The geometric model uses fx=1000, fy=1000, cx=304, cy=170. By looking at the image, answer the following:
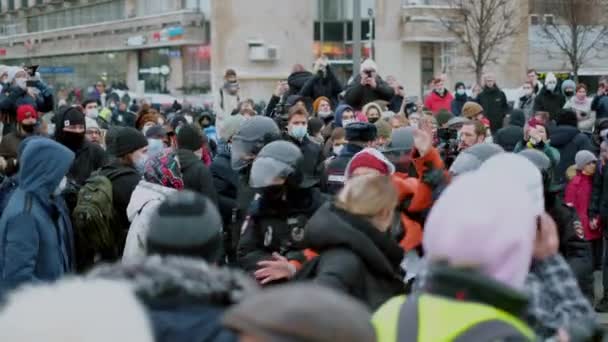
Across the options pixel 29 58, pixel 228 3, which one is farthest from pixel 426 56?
pixel 29 58

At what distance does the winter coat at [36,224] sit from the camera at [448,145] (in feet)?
11.5

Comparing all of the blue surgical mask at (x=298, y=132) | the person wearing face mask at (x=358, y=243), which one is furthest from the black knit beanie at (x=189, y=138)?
the person wearing face mask at (x=358, y=243)

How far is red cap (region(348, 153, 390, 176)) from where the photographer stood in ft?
20.2

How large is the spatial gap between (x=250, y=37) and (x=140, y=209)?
121ft

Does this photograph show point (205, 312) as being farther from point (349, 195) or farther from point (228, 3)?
point (228, 3)

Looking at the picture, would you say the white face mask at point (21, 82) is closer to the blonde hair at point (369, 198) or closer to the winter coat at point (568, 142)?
the winter coat at point (568, 142)

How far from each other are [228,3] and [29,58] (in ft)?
85.1

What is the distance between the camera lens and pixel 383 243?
4664 millimetres

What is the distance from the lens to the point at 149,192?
22.3ft

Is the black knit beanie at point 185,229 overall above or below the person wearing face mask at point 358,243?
above

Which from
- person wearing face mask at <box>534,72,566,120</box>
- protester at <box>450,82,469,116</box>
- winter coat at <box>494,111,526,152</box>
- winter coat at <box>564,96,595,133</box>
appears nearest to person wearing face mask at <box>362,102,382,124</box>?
winter coat at <box>494,111,526,152</box>

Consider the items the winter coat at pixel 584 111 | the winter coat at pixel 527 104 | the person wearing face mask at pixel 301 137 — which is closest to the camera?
the person wearing face mask at pixel 301 137

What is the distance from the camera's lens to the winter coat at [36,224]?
596 centimetres

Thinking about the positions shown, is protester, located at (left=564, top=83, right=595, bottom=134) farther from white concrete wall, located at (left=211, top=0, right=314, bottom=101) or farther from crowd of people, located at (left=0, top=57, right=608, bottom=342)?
white concrete wall, located at (left=211, top=0, right=314, bottom=101)
